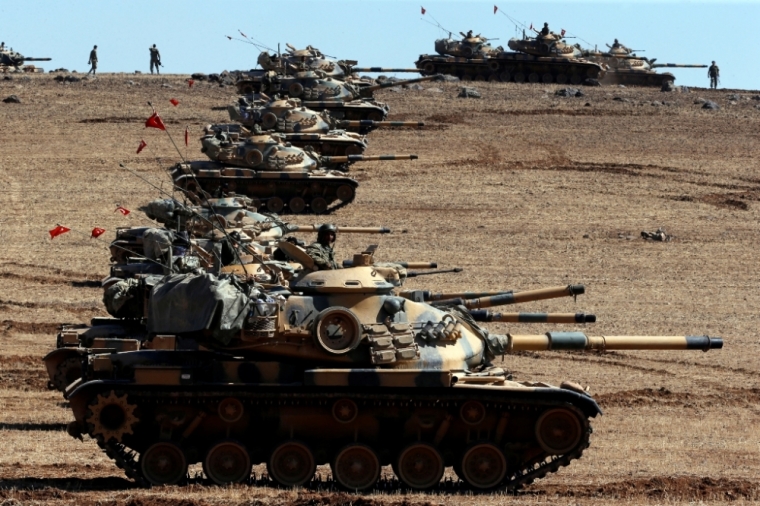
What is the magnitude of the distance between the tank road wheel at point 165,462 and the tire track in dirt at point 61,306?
463 inches

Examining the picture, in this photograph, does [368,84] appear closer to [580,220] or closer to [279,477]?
[580,220]

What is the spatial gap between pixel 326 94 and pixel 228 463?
121ft

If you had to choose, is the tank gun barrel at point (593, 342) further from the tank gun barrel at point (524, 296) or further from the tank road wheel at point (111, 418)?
the tank road wheel at point (111, 418)

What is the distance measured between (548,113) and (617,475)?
1618 inches

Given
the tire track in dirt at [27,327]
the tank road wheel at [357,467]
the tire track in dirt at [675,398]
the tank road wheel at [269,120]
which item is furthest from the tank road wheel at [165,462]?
the tank road wheel at [269,120]

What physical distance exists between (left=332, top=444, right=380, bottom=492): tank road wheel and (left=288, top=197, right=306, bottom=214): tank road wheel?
→ 23088 mm

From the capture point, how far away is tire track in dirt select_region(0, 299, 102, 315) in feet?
90.4

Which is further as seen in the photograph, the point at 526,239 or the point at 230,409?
the point at 526,239

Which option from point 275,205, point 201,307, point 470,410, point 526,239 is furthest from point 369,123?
point 201,307

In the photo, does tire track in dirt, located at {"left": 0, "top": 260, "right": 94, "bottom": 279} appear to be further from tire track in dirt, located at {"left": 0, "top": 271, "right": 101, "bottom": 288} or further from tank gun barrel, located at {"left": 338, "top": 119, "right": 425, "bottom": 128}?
tank gun barrel, located at {"left": 338, "top": 119, "right": 425, "bottom": 128}

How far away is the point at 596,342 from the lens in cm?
1695

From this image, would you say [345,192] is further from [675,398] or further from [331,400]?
[331,400]

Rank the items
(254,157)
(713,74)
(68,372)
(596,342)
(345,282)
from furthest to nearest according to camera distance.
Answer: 1. (713,74)
2. (254,157)
3. (68,372)
4. (596,342)
5. (345,282)

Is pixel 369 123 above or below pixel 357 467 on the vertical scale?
above
